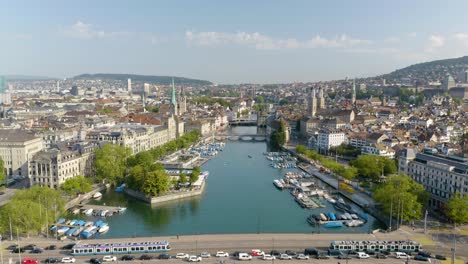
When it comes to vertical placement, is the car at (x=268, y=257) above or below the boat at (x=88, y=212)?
above

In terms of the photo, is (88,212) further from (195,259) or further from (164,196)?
(195,259)

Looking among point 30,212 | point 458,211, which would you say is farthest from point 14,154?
point 458,211

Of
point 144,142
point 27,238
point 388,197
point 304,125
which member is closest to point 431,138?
point 304,125

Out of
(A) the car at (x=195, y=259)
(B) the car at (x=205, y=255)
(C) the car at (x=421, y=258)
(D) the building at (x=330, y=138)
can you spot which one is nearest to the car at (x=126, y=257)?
(A) the car at (x=195, y=259)

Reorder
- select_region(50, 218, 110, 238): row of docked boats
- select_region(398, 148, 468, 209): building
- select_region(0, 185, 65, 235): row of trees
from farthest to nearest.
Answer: select_region(398, 148, 468, 209): building, select_region(50, 218, 110, 238): row of docked boats, select_region(0, 185, 65, 235): row of trees

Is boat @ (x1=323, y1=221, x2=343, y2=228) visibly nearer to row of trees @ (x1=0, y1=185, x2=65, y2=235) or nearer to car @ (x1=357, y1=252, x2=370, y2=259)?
car @ (x1=357, y1=252, x2=370, y2=259)

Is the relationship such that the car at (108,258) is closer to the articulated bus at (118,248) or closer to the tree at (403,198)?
the articulated bus at (118,248)

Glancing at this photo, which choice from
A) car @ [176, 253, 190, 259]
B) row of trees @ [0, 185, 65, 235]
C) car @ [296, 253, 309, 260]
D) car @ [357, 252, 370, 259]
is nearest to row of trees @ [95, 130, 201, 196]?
row of trees @ [0, 185, 65, 235]
